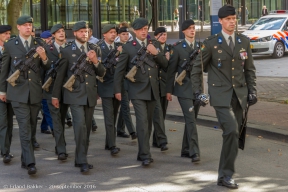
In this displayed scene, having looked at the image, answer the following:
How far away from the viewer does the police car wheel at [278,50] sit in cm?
2492

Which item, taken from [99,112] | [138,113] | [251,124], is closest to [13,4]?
[99,112]

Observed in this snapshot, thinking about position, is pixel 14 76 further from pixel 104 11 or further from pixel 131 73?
pixel 104 11

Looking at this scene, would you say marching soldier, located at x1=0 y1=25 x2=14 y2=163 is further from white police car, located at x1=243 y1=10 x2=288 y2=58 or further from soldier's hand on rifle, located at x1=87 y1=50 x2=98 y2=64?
white police car, located at x1=243 y1=10 x2=288 y2=58

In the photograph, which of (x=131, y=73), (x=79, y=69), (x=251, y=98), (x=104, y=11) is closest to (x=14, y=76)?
(x=79, y=69)

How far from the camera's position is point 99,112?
14156mm

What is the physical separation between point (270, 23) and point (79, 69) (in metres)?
18.4

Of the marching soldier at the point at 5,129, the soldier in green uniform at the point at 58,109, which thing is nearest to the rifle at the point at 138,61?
the soldier in green uniform at the point at 58,109

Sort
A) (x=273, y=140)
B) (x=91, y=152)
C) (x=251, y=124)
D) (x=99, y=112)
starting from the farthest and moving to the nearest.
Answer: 1. (x=99, y=112)
2. (x=251, y=124)
3. (x=273, y=140)
4. (x=91, y=152)

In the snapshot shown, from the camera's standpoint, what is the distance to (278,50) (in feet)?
82.1

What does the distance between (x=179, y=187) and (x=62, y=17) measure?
3364cm

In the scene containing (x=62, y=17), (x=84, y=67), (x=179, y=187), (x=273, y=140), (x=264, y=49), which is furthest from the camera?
(x=62, y=17)

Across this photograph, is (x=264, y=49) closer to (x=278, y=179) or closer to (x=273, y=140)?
(x=273, y=140)

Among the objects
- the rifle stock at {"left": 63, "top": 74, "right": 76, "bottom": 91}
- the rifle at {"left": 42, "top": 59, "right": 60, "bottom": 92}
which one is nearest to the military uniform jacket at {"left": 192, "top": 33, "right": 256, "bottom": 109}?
the rifle stock at {"left": 63, "top": 74, "right": 76, "bottom": 91}

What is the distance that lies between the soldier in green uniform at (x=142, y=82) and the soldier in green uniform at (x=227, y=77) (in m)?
1.42
